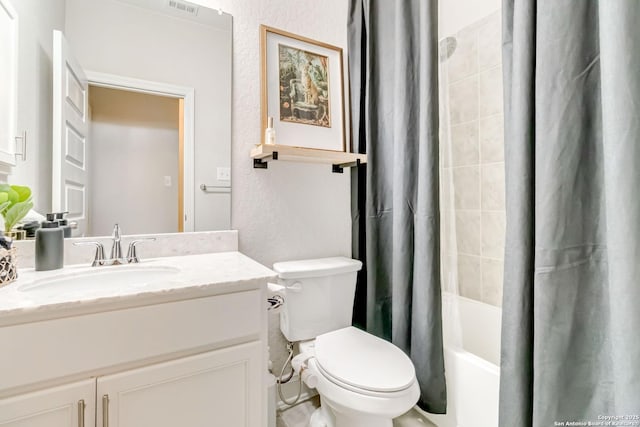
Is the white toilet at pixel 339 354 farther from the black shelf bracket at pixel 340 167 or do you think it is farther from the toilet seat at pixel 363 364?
the black shelf bracket at pixel 340 167

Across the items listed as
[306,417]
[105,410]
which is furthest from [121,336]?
[306,417]

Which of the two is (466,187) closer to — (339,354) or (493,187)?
(493,187)

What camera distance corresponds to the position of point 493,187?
58.9 inches

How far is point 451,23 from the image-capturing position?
1.62 meters

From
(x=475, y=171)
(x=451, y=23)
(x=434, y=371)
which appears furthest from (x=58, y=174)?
(x=451, y=23)

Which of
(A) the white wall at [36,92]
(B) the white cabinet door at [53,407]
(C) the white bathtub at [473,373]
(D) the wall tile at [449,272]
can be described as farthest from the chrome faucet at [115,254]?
(D) the wall tile at [449,272]

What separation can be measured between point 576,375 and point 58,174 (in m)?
1.73

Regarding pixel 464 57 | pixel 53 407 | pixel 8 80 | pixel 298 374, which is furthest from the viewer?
pixel 464 57

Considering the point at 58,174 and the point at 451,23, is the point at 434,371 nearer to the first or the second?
the point at 58,174

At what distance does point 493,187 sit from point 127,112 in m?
1.72

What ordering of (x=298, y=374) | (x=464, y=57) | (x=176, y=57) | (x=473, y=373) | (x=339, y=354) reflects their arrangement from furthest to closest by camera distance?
(x=464, y=57) < (x=298, y=374) < (x=176, y=57) < (x=339, y=354) < (x=473, y=373)

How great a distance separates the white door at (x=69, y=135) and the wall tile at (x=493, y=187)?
1.81 m

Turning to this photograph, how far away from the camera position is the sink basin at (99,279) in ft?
2.84

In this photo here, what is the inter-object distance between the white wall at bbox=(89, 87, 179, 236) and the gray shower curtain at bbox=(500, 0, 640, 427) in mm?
1299
